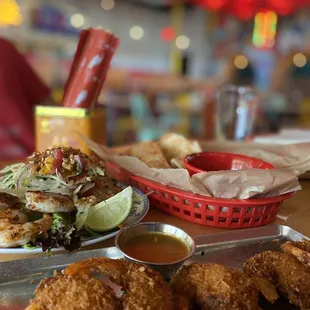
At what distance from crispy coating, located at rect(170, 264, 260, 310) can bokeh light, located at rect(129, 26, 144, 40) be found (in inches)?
454

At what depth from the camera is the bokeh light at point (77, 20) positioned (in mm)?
9648

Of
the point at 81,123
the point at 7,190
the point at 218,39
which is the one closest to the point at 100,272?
the point at 7,190

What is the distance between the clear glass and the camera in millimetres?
2428

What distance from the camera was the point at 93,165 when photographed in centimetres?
140

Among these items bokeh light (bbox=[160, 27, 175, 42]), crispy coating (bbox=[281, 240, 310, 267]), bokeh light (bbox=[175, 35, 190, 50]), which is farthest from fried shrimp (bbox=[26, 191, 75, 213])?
bokeh light (bbox=[175, 35, 190, 50])

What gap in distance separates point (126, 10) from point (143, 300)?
11.6 metres

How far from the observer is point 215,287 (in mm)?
904

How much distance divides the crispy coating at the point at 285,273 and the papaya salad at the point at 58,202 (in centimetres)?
41

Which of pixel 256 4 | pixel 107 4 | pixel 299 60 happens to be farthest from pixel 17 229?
pixel 299 60

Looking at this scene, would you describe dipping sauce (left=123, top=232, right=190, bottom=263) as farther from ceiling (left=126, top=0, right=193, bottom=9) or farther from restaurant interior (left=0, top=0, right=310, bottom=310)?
ceiling (left=126, top=0, right=193, bottom=9)

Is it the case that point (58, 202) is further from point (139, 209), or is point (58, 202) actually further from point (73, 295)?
point (73, 295)

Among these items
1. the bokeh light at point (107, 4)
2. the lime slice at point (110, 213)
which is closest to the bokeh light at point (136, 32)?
the bokeh light at point (107, 4)

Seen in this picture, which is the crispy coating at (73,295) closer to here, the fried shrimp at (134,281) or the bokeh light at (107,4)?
the fried shrimp at (134,281)

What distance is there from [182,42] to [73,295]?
498 inches
